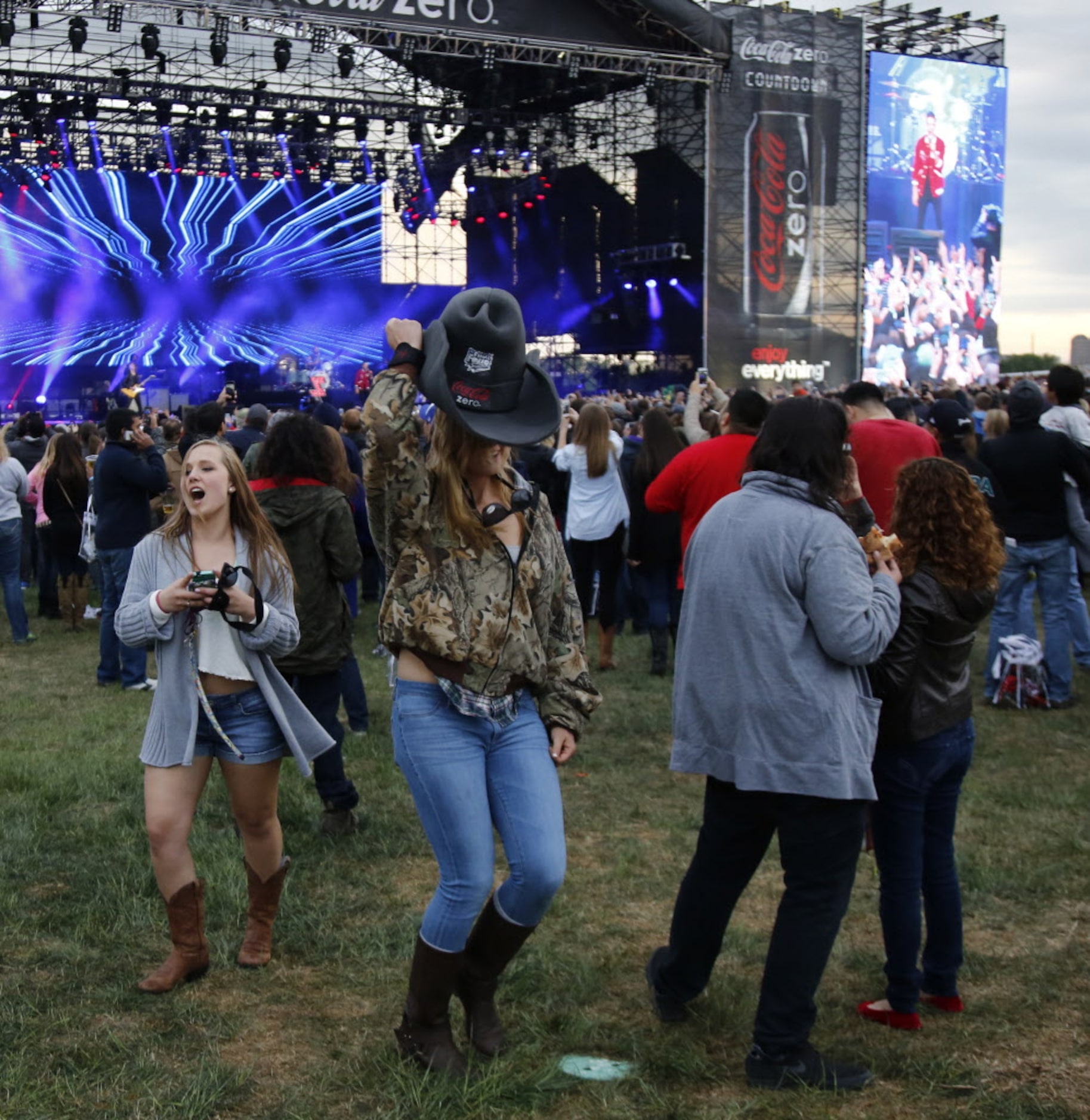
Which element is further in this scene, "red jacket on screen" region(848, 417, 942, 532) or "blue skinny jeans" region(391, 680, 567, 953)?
"red jacket on screen" region(848, 417, 942, 532)

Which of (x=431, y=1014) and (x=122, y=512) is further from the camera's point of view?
(x=122, y=512)

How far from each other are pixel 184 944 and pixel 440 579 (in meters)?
1.60

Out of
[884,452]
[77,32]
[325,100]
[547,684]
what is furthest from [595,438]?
[325,100]

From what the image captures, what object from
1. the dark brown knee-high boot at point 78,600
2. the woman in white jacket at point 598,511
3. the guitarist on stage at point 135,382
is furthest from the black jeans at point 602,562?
the guitarist on stage at point 135,382

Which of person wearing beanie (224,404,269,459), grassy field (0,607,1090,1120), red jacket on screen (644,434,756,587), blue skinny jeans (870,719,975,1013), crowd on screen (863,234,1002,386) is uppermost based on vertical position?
crowd on screen (863,234,1002,386)

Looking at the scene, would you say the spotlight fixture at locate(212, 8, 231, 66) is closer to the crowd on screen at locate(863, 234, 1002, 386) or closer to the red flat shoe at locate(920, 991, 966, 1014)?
the crowd on screen at locate(863, 234, 1002, 386)

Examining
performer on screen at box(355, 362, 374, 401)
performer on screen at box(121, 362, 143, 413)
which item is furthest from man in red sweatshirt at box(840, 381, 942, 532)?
performer on screen at box(121, 362, 143, 413)

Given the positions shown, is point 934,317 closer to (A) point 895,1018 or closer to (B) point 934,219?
(B) point 934,219

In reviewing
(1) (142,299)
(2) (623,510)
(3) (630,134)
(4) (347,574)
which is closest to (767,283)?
(3) (630,134)

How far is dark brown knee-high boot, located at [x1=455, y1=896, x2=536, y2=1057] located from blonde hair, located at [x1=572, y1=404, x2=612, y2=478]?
5498mm

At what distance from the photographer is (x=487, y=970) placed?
11.0 ft

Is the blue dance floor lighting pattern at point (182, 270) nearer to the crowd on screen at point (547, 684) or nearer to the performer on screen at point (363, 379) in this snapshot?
the performer on screen at point (363, 379)

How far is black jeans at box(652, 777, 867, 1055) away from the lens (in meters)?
3.20

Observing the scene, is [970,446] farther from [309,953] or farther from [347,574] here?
[309,953]
